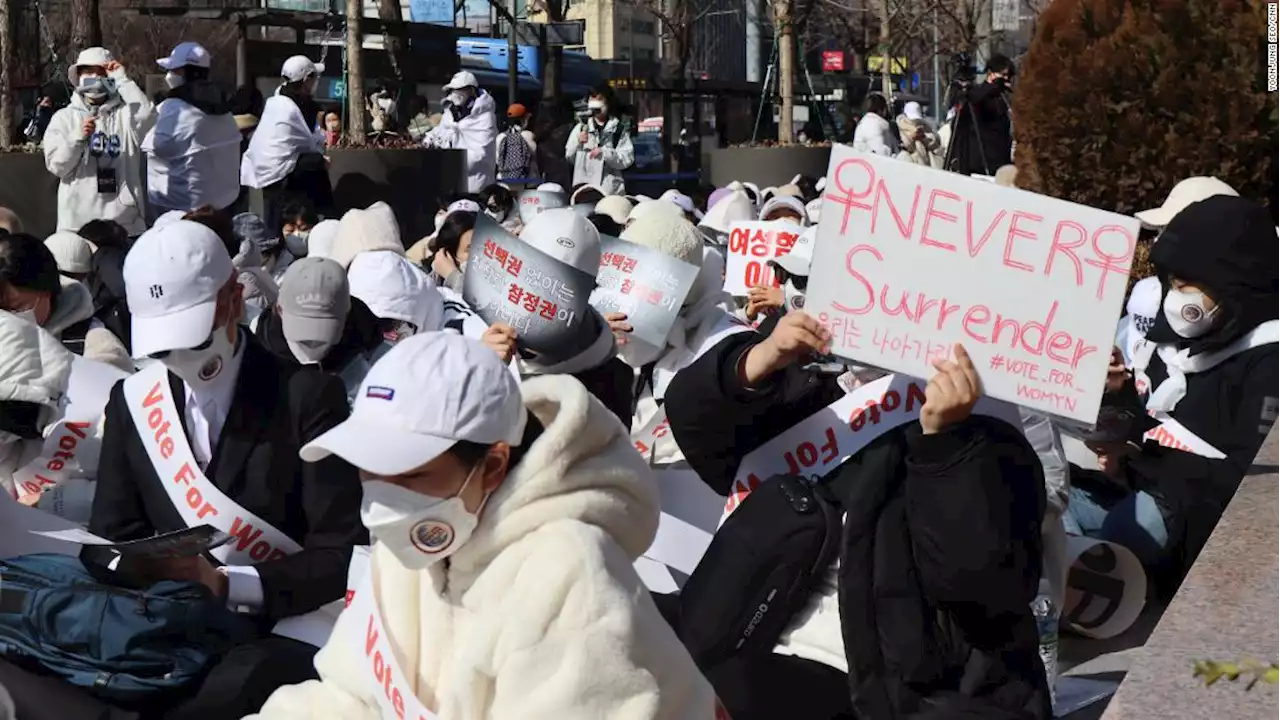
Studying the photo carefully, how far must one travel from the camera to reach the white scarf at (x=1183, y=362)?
649 centimetres

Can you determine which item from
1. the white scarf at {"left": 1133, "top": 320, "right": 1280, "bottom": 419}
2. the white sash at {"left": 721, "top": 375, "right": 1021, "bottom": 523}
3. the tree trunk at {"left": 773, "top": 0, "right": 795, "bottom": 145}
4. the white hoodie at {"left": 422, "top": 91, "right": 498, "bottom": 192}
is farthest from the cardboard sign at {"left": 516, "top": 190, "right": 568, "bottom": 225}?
the tree trunk at {"left": 773, "top": 0, "right": 795, "bottom": 145}

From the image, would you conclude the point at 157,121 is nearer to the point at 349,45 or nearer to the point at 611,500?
the point at 349,45

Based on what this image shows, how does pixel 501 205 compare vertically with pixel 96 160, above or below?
below

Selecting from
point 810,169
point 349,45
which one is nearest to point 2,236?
point 349,45

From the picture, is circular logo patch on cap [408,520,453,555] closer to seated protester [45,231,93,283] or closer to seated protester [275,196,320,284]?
seated protester [45,231,93,283]

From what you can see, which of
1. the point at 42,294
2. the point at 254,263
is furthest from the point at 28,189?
the point at 42,294

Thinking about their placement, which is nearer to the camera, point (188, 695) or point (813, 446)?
Answer: point (188, 695)

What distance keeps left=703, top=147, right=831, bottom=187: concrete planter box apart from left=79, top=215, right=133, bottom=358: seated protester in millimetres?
10826

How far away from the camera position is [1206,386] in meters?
6.59

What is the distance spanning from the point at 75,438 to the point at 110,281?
2.86m

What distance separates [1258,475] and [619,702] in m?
3.15

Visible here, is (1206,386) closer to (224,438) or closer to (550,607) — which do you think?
(224,438)

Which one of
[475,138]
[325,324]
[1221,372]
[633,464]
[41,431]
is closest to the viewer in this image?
[633,464]

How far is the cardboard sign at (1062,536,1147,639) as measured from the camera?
635 centimetres
